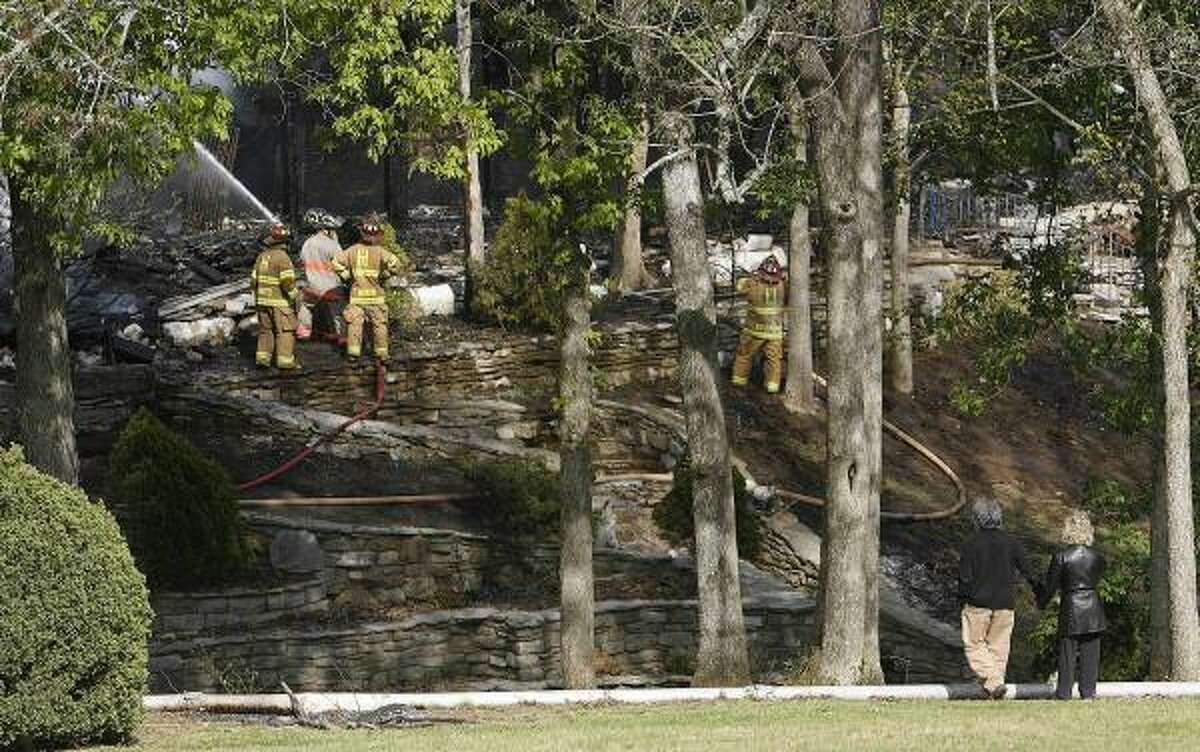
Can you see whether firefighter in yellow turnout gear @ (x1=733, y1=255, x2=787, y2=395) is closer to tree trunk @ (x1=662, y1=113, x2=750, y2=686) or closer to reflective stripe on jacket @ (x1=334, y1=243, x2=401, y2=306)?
reflective stripe on jacket @ (x1=334, y1=243, x2=401, y2=306)

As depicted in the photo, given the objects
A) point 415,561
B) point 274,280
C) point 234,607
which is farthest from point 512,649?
point 274,280

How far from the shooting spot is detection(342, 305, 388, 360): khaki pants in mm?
33906

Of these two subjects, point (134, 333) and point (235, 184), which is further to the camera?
point (235, 184)

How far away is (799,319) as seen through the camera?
3550cm

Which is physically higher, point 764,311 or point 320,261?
point 320,261

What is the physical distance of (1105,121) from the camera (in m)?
26.1

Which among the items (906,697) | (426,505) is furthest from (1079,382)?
(906,697)

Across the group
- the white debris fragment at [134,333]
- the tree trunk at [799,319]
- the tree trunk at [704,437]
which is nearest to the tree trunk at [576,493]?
the tree trunk at [704,437]

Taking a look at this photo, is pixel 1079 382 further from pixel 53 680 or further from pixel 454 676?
pixel 53 680

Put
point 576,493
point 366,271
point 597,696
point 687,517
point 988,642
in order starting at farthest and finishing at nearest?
point 366,271
point 687,517
point 576,493
point 988,642
point 597,696

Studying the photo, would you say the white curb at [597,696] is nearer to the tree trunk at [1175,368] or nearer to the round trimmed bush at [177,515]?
the tree trunk at [1175,368]

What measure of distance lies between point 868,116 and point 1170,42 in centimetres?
317

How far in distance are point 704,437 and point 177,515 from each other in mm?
6125

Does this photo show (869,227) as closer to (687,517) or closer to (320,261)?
(687,517)
